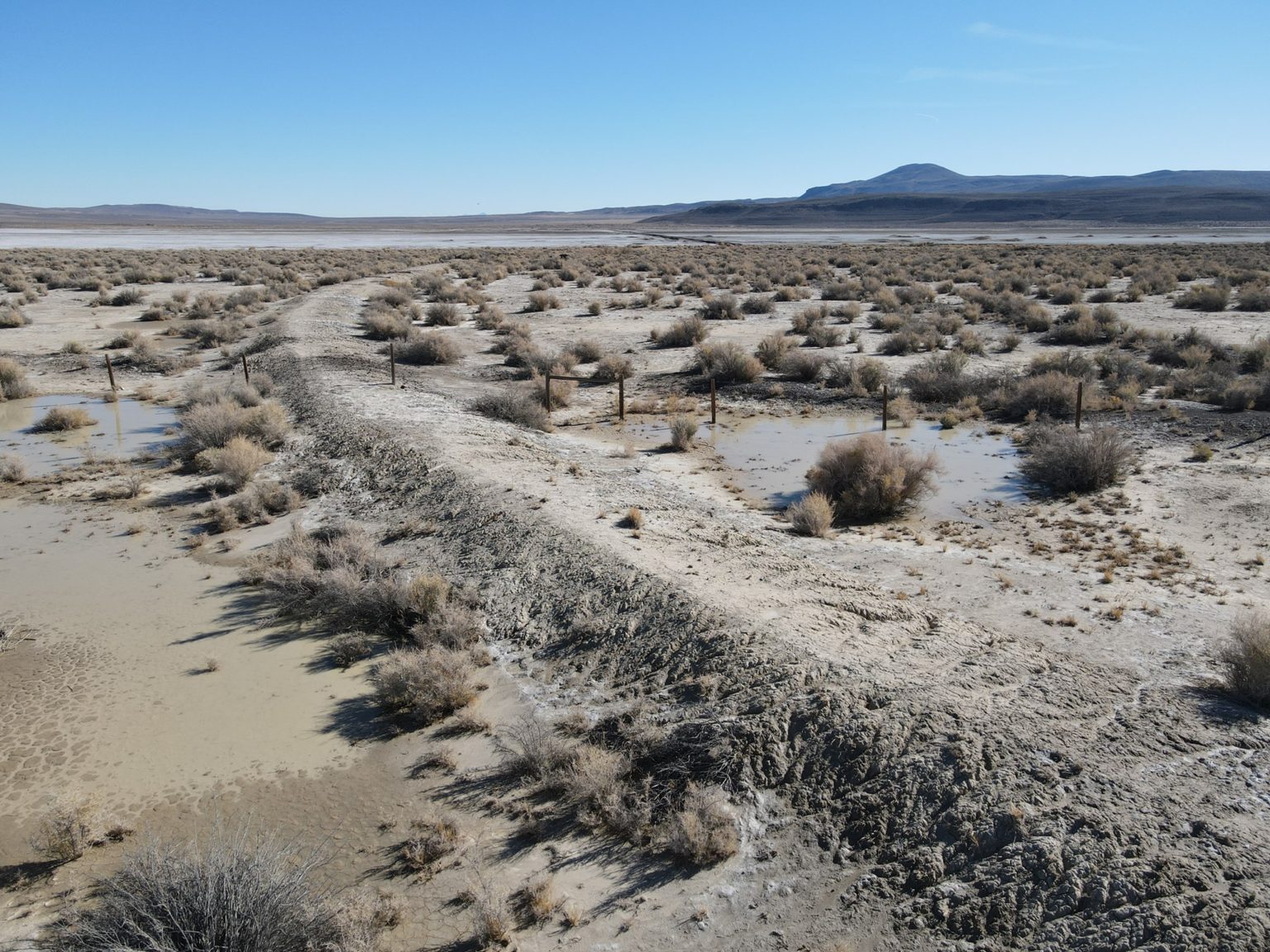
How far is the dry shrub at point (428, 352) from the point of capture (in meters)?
25.5

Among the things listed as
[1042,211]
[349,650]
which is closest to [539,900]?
[349,650]

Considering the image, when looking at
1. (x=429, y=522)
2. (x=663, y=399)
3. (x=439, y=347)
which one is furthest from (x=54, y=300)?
(x=429, y=522)

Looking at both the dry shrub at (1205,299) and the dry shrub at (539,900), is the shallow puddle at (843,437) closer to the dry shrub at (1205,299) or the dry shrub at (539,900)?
the dry shrub at (539,900)

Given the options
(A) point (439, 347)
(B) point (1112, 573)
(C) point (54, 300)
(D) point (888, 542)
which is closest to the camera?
(B) point (1112, 573)

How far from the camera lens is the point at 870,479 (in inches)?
537

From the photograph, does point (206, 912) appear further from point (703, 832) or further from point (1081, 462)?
point (1081, 462)

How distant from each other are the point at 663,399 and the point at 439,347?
7.23 metres

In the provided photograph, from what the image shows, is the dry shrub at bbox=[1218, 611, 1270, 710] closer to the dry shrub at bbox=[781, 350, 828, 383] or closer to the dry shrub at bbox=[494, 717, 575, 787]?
the dry shrub at bbox=[494, 717, 575, 787]

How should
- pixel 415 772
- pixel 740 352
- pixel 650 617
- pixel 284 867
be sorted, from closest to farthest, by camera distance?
1. pixel 284 867
2. pixel 415 772
3. pixel 650 617
4. pixel 740 352

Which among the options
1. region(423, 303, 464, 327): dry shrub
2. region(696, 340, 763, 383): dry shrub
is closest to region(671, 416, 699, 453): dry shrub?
region(696, 340, 763, 383): dry shrub

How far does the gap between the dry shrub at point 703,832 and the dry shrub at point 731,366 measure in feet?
54.6

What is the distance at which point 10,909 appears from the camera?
6242 mm

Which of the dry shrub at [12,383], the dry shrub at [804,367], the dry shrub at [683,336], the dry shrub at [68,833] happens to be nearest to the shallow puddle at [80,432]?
the dry shrub at [12,383]

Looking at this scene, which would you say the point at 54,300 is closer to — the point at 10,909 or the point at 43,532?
the point at 43,532
